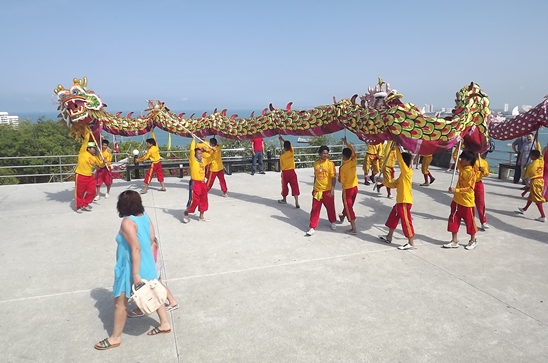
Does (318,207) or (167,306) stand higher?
(318,207)

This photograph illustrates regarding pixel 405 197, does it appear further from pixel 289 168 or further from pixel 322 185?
pixel 289 168

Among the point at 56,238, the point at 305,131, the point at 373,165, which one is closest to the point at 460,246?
the point at 305,131

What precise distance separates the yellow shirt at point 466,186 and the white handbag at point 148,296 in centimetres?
441

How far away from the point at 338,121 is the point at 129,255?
177 inches

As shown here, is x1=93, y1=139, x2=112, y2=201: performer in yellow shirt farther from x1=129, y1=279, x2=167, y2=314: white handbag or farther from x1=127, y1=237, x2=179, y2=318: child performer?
x1=129, y1=279, x2=167, y2=314: white handbag

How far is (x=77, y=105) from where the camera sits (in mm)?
7867

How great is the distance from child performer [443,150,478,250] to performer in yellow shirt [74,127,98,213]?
6598mm

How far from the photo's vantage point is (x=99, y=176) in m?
8.43

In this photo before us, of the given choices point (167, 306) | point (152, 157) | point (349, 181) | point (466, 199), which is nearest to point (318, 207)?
point (349, 181)

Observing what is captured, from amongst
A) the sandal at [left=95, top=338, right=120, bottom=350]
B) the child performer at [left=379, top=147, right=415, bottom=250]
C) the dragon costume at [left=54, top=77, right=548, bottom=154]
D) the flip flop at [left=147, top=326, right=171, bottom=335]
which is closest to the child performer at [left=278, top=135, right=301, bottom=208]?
the dragon costume at [left=54, top=77, right=548, bottom=154]

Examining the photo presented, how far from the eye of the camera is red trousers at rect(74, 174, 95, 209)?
752cm

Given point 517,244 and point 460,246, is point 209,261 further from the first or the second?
point 517,244

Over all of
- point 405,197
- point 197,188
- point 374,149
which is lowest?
point 197,188

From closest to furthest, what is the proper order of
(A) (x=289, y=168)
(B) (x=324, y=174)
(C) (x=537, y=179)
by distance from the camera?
(B) (x=324, y=174), (C) (x=537, y=179), (A) (x=289, y=168)
